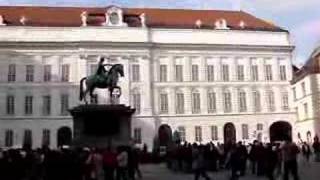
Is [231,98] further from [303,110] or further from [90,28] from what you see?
[90,28]

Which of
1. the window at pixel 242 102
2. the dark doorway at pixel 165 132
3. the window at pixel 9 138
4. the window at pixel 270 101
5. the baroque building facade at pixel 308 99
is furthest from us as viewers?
the window at pixel 270 101

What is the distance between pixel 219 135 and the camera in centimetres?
6019

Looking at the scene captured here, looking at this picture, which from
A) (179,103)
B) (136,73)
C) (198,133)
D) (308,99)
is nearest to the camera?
(308,99)

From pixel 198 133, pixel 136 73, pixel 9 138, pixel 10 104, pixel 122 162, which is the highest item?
pixel 136 73

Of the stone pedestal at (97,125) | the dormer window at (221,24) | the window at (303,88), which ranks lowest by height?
the stone pedestal at (97,125)

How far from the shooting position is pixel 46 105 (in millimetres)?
57250

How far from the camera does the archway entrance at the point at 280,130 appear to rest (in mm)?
61969

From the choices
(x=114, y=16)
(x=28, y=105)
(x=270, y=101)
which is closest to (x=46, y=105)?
(x=28, y=105)

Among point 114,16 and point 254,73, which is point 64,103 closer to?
point 114,16

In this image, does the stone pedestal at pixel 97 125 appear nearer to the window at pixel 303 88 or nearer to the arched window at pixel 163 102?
the arched window at pixel 163 102

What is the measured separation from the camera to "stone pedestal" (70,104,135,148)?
24766 millimetres

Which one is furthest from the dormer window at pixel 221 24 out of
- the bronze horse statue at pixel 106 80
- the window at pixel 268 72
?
the bronze horse statue at pixel 106 80

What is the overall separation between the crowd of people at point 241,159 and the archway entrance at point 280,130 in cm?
3529

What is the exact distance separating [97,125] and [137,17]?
127 feet
